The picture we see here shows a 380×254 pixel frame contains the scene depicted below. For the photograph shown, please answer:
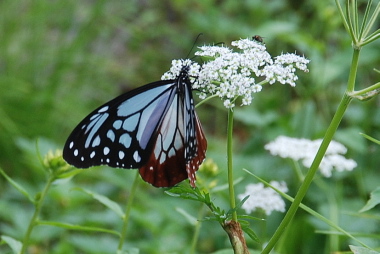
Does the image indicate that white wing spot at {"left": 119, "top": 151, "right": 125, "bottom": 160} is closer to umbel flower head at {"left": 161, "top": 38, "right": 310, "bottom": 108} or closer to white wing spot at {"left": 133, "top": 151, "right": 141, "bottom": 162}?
white wing spot at {"left": 133, "top": 151, "right": 141, "bottom": 162}

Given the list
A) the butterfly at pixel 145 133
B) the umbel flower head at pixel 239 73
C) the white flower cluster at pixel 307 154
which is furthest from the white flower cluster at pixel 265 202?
the umbel flower head at pixel 239 73

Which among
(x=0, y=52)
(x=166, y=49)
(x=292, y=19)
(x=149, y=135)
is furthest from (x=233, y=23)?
(x=149, y=135)

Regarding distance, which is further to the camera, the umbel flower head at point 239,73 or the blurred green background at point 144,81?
the blurred green background at point 144,81

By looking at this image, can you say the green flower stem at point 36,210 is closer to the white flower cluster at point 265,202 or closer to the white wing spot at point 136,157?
the white wing spot at point 136,157

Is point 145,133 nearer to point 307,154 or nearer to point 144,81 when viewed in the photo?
point 307,154

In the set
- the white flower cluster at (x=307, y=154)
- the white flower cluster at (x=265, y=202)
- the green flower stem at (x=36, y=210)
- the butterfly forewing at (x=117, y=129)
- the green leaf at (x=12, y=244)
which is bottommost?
the green leaf at (x=12, y=244)

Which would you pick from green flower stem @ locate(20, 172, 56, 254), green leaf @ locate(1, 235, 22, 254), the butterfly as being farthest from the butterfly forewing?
green leaf @ locate(1, 235, 22, 254)
